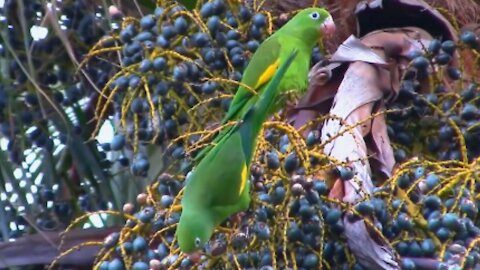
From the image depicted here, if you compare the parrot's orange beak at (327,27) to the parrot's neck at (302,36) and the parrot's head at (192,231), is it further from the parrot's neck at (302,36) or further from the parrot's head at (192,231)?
the parrot's head at (192,231)

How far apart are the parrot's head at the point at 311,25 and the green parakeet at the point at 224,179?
1.22ft

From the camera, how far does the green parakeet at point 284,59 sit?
2047 mm

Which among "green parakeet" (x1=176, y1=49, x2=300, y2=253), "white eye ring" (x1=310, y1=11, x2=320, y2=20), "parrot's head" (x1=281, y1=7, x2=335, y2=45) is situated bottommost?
"green parakeet" (x1=176, y1=49, x2=300, y2=253)

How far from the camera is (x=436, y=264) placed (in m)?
1.84

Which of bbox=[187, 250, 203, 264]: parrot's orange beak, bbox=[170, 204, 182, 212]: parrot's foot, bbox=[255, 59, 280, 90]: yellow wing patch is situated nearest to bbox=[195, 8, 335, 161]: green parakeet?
bbox=[255, 59, 280, 90]: yellow wing patch

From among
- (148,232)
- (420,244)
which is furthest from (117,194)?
(420,244)

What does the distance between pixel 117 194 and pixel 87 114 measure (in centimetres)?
20

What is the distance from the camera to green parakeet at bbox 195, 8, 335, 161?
80.6 inches

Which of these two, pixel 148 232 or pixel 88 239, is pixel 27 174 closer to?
pixel 88 239

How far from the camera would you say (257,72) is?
2.12 metres

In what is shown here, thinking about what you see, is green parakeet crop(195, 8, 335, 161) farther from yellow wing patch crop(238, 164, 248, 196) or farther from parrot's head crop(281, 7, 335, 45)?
yellow wing patch crop(238, 164, 248, 196)

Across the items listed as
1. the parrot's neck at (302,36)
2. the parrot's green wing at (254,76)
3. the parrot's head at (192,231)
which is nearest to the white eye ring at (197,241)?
the parrot's head at (192,231)

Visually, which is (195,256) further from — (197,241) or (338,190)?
(338,190)

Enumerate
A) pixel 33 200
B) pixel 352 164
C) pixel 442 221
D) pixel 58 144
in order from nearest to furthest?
1. pixel 442 221
2. pixel 352 164
3. pixel 33 200
4. pixel 58 144
